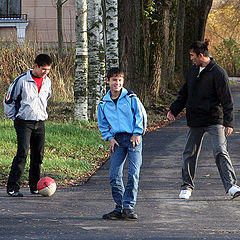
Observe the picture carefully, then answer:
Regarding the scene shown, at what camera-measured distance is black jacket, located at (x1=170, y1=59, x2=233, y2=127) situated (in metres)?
Result: 8.36

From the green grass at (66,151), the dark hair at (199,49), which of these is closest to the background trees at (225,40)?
the green grass at (66,151)

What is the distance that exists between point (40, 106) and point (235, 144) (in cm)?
643

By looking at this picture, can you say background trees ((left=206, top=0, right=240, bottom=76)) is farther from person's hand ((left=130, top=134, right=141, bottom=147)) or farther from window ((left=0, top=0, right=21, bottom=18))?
person's hand ((left=130, top=134, right=141, bottom=147))

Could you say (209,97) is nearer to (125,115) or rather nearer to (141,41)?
(125,115)

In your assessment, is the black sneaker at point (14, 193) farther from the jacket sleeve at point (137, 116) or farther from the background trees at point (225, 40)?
the background trees at point (225, 40)

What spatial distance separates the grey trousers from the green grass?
2.30 m

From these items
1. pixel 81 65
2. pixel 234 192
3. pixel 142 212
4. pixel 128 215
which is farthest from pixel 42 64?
pixel 81 65

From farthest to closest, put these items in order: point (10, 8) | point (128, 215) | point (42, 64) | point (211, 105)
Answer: point (10, 8) → point (42, 64) → point (211, 105) → point (128, 215)

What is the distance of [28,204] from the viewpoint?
8.37 metres

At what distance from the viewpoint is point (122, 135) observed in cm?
746

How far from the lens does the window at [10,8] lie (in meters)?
39.9

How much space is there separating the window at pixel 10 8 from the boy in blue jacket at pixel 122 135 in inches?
1314

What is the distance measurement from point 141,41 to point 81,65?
18.7ft

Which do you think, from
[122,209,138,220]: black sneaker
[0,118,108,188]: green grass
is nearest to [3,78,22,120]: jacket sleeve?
[0,118,108,188]: green grass
